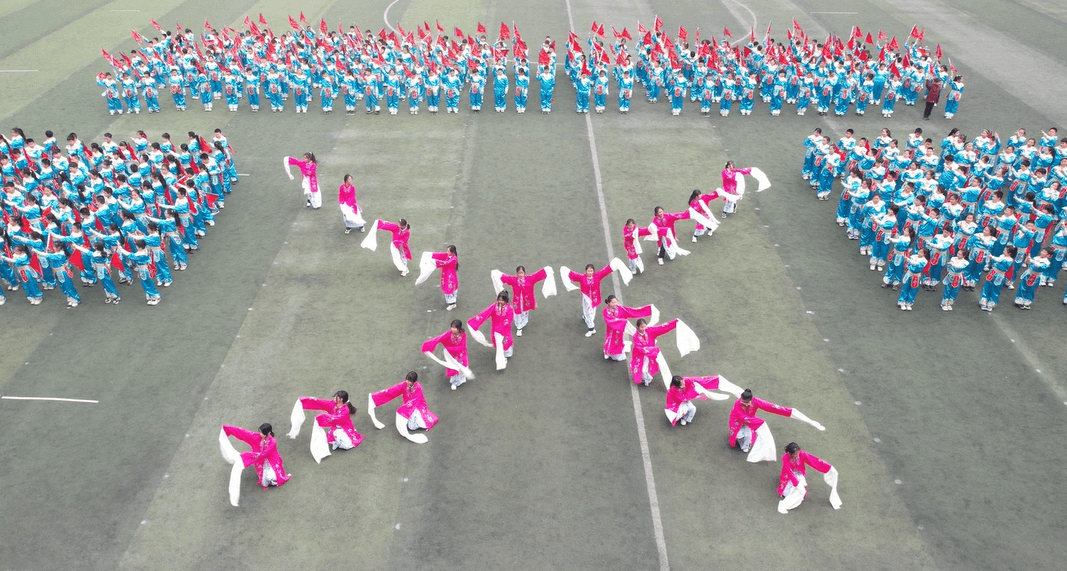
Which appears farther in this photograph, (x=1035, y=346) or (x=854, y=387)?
(x=1035, y=346)

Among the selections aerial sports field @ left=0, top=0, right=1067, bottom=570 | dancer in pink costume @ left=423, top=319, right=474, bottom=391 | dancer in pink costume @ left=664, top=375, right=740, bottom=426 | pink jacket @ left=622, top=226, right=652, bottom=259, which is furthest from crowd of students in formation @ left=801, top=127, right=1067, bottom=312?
dancer in pink costume @ left=423, top=319, right=474, bottom=391

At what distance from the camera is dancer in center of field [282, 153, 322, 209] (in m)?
19.8

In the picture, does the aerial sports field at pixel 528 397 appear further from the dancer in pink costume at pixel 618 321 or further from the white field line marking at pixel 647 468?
the dancer in pink costume at pixel 618 321

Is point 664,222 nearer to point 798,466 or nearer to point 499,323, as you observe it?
point 499,323

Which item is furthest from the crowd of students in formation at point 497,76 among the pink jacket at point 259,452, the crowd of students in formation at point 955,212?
the pink jacket at point 259,452

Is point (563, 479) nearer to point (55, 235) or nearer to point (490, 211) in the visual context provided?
point (490, 211)

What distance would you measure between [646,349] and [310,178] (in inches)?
439

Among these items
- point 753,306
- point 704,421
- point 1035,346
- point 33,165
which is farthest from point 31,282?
point 1035,346

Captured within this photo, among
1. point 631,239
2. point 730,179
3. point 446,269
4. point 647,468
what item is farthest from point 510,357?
point 730,179

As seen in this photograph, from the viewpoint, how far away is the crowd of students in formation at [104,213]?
16234 mm

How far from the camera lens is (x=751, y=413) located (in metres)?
12.0

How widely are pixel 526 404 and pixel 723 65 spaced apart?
1896cm

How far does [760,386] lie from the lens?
13.8 m

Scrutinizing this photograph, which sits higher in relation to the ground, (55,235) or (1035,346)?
(55,235)
